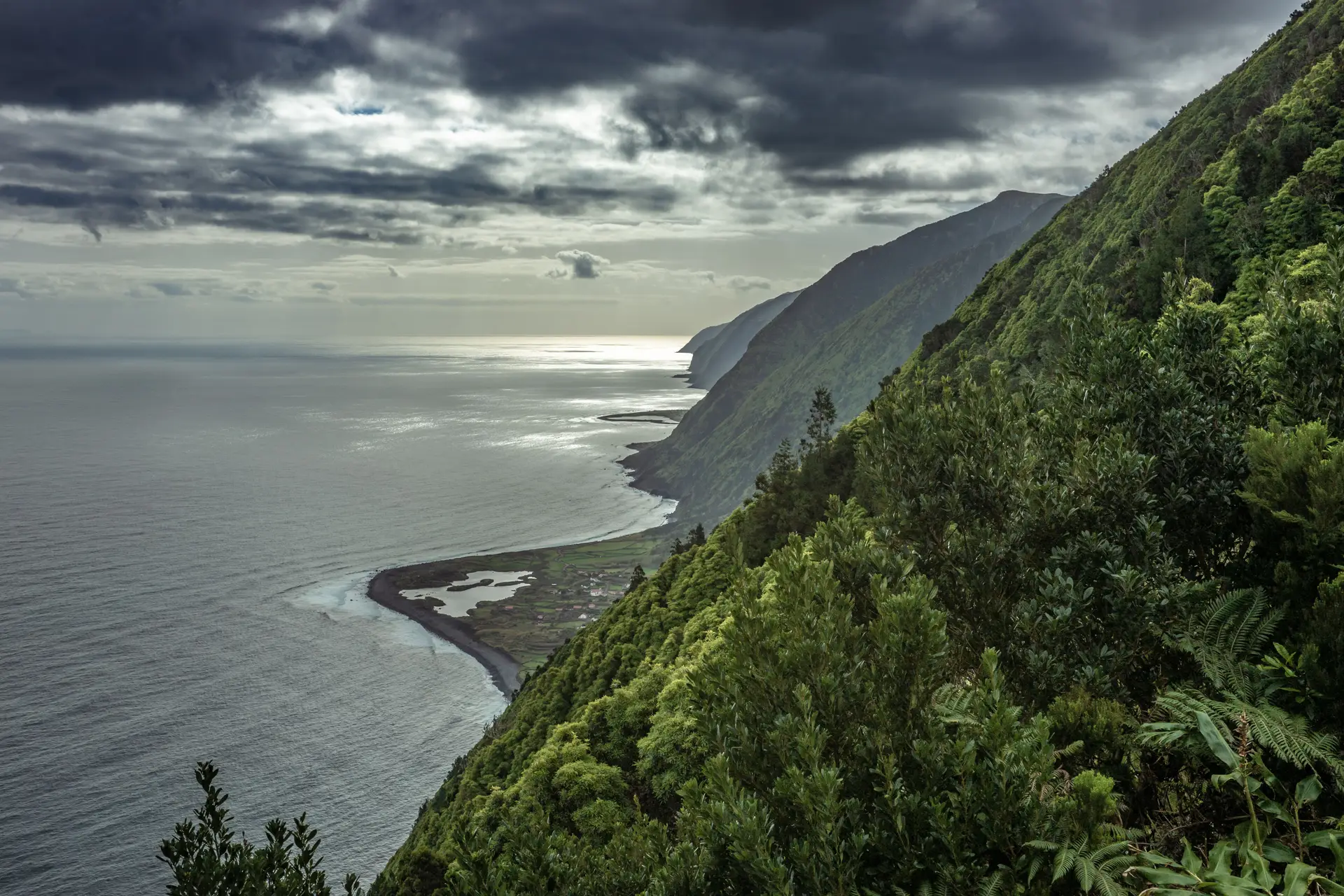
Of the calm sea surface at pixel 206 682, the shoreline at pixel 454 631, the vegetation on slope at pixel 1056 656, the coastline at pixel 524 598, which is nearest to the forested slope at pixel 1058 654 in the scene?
the vegetation on slope at pixel 1056 656

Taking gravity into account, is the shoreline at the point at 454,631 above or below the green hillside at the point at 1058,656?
below

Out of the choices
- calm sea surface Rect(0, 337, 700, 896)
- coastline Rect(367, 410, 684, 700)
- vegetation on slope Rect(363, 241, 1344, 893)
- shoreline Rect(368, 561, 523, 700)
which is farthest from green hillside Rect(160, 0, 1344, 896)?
shoreline Rect(368, 561, 523, 700)

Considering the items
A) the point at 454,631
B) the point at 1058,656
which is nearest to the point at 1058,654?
the point at 1058,656

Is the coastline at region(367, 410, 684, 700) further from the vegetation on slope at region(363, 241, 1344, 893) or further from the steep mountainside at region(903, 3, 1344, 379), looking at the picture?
the vegetation on slope at region(363, 241, 1344, 893)

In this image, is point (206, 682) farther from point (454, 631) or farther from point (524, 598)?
point (524, 598)

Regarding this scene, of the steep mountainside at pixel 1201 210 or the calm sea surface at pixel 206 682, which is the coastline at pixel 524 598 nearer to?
the calm sea surface at pixel 206 682

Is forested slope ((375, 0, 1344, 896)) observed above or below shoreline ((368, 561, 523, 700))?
above

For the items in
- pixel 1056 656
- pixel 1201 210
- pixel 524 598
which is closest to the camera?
pixel 1056 656
